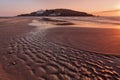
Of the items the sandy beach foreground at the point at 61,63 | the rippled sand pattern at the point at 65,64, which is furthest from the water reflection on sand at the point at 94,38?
the rippled sand pattern at the point at 65,64

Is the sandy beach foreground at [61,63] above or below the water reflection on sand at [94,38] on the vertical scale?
below

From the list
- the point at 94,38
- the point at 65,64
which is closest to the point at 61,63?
the point at 65,64

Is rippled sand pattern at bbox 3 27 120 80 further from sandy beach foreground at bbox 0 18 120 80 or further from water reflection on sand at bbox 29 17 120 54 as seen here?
water reflection on sand at bbox 29 17 120 54

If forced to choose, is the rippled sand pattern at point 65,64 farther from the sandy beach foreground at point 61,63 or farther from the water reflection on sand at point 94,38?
the water reflection on sand at point 94,38

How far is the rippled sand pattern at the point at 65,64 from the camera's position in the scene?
191 inches

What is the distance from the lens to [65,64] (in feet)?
18.9

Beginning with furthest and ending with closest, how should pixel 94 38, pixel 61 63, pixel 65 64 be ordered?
pixel 94 38 < pixel 61 63 < pixel 65 64

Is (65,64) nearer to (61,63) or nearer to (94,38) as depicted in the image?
(61,63)

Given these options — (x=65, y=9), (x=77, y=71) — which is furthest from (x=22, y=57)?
(x=65, y=9)

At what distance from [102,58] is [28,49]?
136 inches

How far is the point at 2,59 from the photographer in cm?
639

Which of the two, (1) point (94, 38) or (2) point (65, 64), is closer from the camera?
(2) point (65, 64)

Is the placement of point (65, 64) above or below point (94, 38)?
below

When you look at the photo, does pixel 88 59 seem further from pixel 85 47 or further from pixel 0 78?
pixel 0 78
